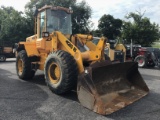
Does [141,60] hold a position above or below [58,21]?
below

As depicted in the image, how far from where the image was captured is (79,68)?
5.59 m

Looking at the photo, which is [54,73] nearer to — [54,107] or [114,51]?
[54,107]

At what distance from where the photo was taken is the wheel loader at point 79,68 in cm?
480

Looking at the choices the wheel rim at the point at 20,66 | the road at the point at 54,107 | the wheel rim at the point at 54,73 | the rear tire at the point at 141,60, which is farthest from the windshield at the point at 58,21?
the rear tire at the point at 141,60

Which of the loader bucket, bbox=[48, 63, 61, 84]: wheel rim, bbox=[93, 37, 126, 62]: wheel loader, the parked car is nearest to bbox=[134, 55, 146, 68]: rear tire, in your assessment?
the parked car

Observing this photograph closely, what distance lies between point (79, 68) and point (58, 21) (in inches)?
96.1

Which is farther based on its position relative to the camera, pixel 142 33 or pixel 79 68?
pixel 142 33

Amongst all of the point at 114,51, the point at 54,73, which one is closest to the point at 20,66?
the point at 54,73

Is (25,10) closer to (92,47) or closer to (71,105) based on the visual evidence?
(92,47)

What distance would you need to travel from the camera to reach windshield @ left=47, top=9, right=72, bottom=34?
Answer: 7262mm

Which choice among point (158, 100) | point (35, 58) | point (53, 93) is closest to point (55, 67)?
point (53, 93)

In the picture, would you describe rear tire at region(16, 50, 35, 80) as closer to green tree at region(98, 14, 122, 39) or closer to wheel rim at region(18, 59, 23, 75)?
wheel rim at region(18, 59, 23, 75)

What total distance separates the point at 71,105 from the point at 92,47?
264 centimetres

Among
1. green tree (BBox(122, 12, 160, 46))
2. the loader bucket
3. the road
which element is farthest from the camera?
green tree (BBox(122, 12, 160, 46))
